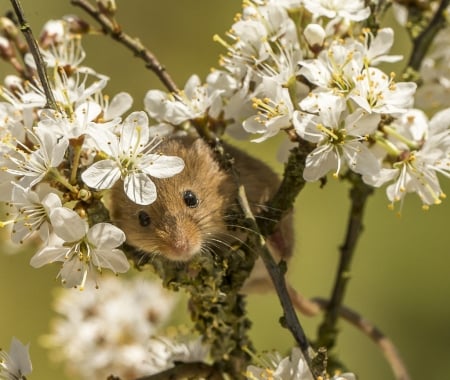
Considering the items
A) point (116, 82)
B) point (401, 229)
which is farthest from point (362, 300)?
point (116, 82)

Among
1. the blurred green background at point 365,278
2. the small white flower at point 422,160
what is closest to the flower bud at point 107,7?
the small white flower at point 422,160

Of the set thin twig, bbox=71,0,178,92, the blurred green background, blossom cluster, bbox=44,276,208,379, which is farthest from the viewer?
the blurred green background

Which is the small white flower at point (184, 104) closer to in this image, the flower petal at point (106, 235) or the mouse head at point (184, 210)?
the mouse head at point (184, 210)

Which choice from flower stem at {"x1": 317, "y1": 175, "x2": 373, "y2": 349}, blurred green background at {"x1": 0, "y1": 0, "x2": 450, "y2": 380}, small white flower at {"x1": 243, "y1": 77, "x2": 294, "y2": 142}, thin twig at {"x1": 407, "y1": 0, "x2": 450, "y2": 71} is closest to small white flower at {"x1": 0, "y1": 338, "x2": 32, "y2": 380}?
small white flower at {"x1": 243, "y1": 77, "x2": 294, "y2": 142}

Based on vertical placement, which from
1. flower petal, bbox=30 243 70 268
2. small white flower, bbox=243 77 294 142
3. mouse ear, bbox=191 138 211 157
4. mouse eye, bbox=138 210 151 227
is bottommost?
mouse eye, bbox=138 210 151 227

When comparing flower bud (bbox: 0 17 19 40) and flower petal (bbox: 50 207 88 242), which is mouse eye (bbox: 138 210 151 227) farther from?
flower bud (bbox: 0 17 19 40)
